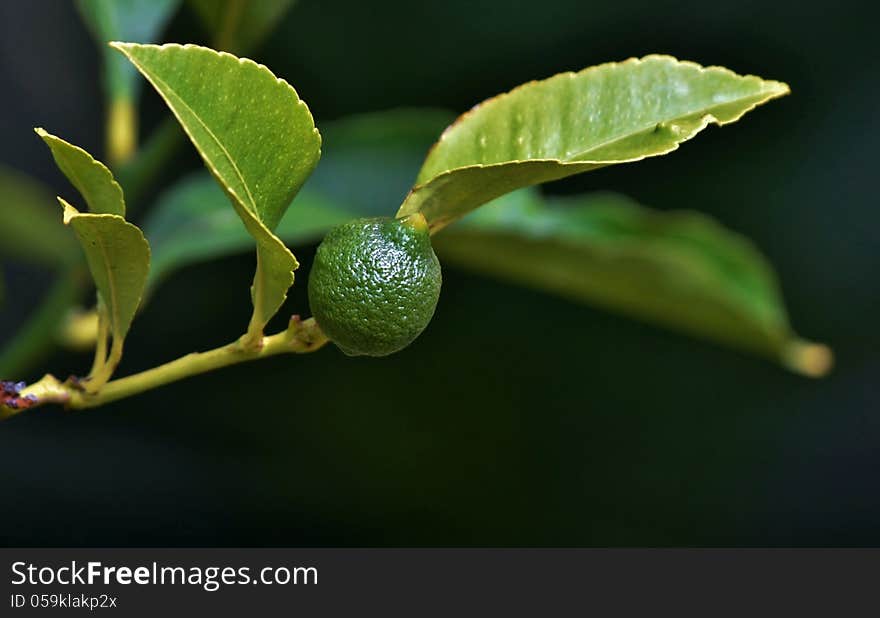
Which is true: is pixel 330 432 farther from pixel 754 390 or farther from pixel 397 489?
pixel 754 390

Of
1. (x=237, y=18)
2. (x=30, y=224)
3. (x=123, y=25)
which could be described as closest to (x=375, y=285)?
(x=237, y=18)

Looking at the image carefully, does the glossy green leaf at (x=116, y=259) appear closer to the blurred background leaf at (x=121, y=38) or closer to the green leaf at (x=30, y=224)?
the blurred background leaf at (x=121, y=38)

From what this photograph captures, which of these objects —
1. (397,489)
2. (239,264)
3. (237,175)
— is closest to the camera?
(237,175)

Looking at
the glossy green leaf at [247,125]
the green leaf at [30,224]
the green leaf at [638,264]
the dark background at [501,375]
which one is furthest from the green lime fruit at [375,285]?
the dark background at [501,375]

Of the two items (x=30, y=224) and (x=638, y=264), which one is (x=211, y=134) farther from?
(x=30, y=224)

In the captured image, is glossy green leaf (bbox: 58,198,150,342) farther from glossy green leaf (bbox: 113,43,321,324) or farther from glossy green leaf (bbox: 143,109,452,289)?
glossy green leaf (bbox: 143,109,452,289)

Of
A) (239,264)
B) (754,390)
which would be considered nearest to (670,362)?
(754,390)
